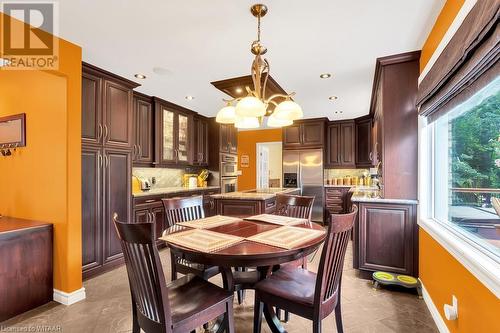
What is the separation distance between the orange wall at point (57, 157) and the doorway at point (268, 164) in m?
5.57

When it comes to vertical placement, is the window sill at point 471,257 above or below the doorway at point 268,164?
below

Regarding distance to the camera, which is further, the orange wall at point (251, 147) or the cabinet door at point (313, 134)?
the orange wall at point (251, 147)

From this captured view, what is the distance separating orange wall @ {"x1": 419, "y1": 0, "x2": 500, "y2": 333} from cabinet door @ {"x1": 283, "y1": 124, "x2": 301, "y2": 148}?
3.58 metres

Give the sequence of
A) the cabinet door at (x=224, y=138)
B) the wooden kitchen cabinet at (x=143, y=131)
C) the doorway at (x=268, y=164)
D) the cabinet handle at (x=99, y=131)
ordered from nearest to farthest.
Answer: the cabinet handle at (x=99, y=131) → the wooden kitchen cabinet at (x=143, y=131) → the cabinet door at (x=224, y=138) → the doorway at (x=268, y=164)

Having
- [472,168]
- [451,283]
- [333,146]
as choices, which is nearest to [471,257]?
[451,283]

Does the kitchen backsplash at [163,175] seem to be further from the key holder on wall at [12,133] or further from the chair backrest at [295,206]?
the chair backrest at [295,206]

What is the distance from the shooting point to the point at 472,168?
1687 mm

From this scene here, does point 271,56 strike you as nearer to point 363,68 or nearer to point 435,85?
point 363,68

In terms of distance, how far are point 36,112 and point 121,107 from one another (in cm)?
90

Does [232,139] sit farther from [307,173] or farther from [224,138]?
[307,173]

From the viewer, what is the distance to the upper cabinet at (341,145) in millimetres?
5930

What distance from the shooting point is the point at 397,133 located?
2.74 metres

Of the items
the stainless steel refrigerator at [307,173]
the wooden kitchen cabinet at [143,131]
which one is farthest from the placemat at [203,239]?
the stainless steel refrigerator at [307,173]

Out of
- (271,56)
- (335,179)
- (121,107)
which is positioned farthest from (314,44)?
(335,179)
